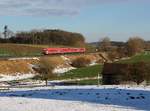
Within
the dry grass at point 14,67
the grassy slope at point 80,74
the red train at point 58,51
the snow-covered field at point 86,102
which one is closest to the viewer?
the snow-covered field at point 86,102

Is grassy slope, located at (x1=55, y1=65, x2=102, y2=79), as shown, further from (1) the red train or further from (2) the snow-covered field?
(2) the snow-covered field

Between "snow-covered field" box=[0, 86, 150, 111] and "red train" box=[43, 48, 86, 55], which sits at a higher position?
"red train" box=[43, 48, 86, 55]

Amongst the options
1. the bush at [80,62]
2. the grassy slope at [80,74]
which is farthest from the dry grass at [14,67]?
the bush at [80,62]

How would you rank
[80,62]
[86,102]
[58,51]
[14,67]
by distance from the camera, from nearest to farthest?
[86,102] < [14,67] < [80,62] < [58,51]

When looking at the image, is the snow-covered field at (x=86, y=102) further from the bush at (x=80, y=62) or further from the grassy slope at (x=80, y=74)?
the bush at (x=80, y=62)

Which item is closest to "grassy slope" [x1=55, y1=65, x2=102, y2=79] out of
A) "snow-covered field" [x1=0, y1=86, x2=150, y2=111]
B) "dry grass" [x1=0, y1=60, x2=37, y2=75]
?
"dry grass" [x1=0, y1=60, x2=37, y2=75]

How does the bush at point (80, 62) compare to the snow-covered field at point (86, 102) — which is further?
the bush at point (80, 62)

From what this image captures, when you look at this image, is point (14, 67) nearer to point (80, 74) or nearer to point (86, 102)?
point (80, 74)

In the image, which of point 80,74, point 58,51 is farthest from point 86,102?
point 58,51

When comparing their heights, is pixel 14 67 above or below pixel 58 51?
below

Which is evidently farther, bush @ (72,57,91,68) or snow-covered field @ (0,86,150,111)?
bush @ (72,57,91,68)

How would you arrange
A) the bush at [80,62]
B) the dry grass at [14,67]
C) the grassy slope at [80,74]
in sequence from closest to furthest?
the grassy slope at [80,74]
the dry grass at [14,67]
the bush at [80,62]

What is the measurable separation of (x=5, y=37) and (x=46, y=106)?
543 ft

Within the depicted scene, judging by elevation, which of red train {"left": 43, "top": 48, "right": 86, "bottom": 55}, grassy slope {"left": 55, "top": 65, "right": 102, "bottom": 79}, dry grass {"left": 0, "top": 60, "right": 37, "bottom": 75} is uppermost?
red train {"left": 43, "top": 48, "right": 86, "bottom": 55}
